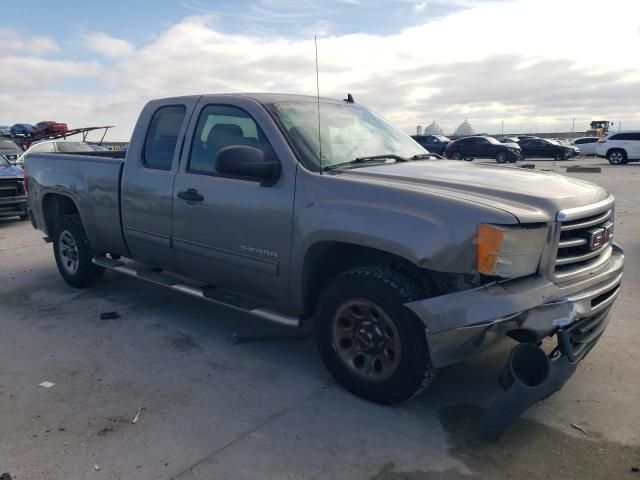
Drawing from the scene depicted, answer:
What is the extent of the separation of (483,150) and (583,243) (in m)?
27.1

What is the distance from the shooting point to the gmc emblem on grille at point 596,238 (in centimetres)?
334

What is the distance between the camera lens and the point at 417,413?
11.2ft

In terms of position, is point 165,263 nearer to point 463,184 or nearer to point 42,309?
point 42,309

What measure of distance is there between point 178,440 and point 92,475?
47cm

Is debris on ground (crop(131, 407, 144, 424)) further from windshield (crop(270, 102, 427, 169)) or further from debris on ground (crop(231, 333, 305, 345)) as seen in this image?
windshield (crop(270, 102, 427, 169))

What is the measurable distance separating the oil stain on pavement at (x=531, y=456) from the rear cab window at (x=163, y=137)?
3.02 metres

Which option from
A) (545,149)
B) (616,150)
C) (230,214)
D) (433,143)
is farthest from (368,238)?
(545,149)

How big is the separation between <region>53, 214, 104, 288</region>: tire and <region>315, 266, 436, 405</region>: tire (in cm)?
Answer: 327

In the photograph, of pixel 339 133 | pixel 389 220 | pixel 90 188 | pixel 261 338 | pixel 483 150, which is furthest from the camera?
pixel 483 150

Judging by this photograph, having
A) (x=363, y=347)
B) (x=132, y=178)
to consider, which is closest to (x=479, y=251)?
(x=363, y=347)

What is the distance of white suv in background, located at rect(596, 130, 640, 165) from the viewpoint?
27.3 metres

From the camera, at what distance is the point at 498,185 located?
134 inches

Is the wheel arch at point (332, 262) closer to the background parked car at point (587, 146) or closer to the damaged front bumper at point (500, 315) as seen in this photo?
the damaged front bumper at point (500, 315)

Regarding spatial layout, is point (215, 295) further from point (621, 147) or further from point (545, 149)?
point (545, 149)
